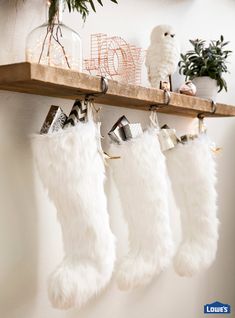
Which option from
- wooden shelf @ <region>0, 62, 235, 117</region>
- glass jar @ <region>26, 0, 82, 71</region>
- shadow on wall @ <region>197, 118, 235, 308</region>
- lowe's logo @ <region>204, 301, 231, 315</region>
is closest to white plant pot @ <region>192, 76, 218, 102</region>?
wooden shelf @ <region>0, 62, 235, 117</region>

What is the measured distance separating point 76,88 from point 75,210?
317mm

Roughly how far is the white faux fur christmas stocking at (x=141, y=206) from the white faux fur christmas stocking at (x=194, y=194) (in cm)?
26

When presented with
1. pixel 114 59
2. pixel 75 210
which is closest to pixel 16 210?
pixel 75 210

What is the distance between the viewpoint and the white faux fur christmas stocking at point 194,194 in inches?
72.8

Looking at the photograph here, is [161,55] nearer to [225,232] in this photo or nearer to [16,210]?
[16,210]

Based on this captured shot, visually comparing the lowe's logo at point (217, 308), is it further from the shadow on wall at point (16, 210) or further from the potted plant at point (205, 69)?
the shadow on wall at point (16, 210)

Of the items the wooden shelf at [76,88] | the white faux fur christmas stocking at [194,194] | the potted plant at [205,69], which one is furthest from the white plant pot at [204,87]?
the white faux fur christmas stocking at [194,194]

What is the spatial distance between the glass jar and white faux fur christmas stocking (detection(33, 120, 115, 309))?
180mm

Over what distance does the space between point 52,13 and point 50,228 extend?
2.06 feet

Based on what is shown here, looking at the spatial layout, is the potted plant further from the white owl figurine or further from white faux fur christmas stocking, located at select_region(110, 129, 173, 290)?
white faux fur christmas stocking, located at select_region(110, 129, 173, 290)

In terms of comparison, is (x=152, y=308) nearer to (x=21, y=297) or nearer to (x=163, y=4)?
(x=21, y=297)

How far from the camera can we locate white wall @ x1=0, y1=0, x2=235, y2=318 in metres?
1.38

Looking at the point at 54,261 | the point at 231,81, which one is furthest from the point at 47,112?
the point at 231,81

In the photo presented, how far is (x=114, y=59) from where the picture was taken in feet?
5.75
